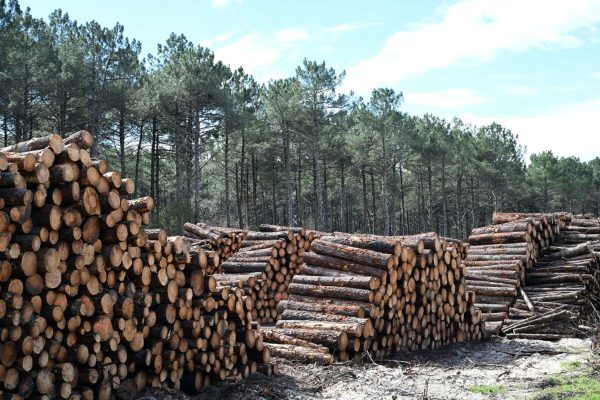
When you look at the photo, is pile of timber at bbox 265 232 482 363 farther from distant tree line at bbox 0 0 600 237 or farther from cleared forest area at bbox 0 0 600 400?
distant tree line at bbox 0 0 600 237

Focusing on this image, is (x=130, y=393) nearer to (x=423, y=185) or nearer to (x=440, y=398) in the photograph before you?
(x=440, y=398)

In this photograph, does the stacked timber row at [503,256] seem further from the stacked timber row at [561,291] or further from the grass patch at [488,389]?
the grass patch at [488,389]

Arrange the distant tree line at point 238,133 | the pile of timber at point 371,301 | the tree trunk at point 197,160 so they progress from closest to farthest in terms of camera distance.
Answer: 1. the pile of timber at point 371,301
2. the distant tree line at point 238,133
3. the tree trunk at point 197,160

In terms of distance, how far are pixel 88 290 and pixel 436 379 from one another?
4784 mm

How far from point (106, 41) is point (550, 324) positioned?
25.5 m

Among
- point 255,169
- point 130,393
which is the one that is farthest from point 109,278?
point 255,169

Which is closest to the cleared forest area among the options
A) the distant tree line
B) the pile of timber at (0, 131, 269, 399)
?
the pile of timber at (0, 131, 269, 399)

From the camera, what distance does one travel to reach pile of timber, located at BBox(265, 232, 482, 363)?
923 centimetres

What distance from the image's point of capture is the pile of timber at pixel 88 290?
5605 millimetres

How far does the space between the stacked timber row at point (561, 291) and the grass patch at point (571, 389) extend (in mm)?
3783

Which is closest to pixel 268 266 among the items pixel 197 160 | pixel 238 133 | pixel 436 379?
pixel 436 379

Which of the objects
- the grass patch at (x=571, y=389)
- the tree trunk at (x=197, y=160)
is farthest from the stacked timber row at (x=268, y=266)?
the tree trunk at (x=197, y=160)

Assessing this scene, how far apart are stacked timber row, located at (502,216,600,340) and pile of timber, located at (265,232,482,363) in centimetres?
152

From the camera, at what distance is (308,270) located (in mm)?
10617
